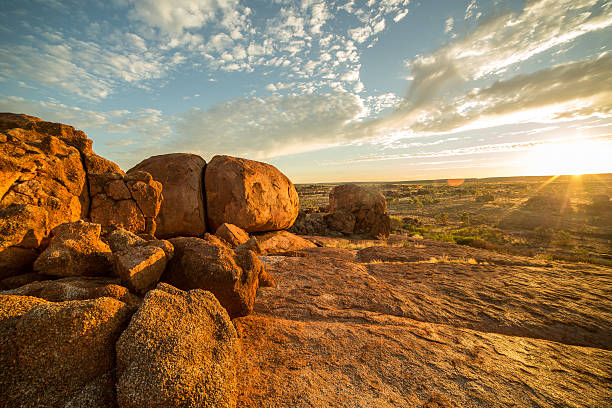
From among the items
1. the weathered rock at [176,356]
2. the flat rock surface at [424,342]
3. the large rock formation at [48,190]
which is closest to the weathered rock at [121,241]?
the large rock formation at [48,190]

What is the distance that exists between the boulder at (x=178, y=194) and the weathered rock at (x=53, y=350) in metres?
6.80

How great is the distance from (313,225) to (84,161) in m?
14.0

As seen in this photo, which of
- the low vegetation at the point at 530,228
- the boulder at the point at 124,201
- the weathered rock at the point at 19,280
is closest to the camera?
the weathered rock at the point at 19,280

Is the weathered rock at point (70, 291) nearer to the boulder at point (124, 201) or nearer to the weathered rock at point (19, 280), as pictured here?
the weathered rock at point (19, 280)

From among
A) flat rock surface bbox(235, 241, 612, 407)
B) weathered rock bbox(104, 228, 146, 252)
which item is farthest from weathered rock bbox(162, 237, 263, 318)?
weathered rock bbox(104, 228, 146, 252)

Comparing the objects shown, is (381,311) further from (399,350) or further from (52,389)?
(52,389)

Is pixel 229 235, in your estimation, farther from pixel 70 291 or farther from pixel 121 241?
pixel 70 291

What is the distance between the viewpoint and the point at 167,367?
7.21 feet

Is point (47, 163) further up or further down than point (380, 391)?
further up

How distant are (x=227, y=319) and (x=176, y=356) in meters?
0.87

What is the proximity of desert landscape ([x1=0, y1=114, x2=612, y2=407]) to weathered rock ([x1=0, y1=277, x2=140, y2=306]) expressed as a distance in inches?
0.7

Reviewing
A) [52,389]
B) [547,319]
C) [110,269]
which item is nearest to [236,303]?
[110,269]

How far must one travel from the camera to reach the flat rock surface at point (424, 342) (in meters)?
3.11

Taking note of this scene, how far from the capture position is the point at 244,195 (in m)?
10.2
